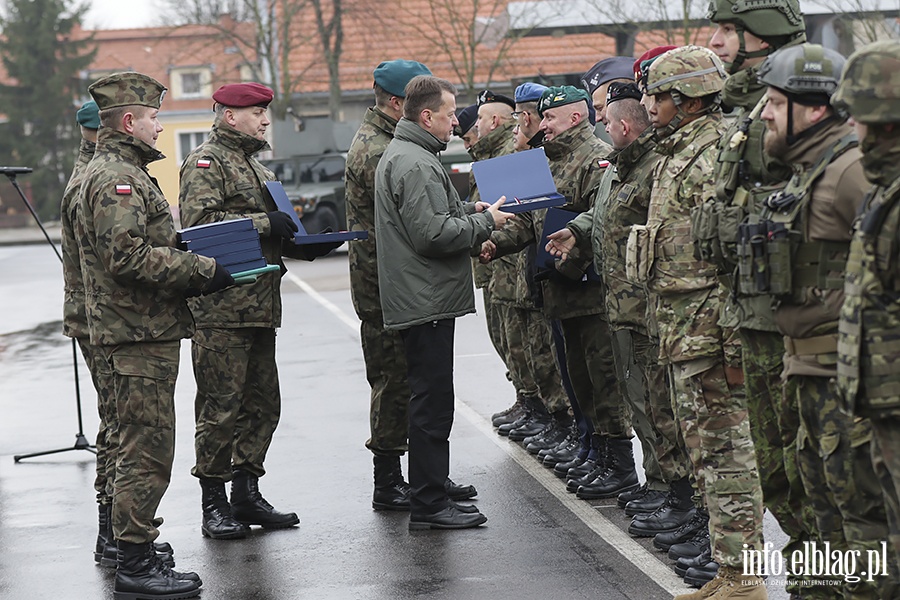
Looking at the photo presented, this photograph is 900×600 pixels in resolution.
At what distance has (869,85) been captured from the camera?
3.60 m

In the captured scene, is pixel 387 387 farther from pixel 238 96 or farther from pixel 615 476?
pixel 238 96

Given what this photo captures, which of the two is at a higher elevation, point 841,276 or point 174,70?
point 174,70

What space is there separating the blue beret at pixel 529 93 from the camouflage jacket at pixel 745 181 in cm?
328

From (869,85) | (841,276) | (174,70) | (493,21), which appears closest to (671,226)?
(841,276)

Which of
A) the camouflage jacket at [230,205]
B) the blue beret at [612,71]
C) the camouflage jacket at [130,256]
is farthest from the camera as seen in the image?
the blue beret at [612,71]

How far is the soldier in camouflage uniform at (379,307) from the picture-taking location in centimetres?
702

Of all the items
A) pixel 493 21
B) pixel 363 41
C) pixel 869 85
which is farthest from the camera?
pixel 363 41

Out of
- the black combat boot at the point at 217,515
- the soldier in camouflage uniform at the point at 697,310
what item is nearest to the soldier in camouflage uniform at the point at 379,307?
the black combat boot at the point at 217,515

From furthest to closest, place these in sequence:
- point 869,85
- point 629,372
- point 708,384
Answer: point 629,372 < point 708,384 < point 869,85

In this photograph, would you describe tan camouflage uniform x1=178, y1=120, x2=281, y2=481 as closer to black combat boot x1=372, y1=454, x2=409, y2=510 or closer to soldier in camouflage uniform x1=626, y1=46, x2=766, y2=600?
black combat boot x1=372, y1=454, x2=409, y2=510

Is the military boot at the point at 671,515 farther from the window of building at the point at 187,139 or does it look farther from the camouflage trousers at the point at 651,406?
the window of building at the point at 187,139

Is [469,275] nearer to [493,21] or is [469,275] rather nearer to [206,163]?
[206,163]

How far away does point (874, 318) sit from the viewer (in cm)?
362

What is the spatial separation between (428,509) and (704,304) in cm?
205
